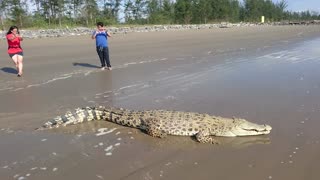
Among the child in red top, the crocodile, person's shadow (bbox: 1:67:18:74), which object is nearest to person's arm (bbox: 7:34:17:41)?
the child in red top

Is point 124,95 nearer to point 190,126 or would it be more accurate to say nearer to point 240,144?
point 190,126

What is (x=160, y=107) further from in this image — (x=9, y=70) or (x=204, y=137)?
(x=9, y=70)

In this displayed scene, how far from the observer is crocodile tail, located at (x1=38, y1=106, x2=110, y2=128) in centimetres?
723

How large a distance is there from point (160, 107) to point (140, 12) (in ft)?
165

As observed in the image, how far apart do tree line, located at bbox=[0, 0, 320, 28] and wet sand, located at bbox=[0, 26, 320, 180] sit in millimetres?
23535

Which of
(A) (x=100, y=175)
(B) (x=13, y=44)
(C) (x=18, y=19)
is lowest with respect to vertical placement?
(A) (x=100, y=175)

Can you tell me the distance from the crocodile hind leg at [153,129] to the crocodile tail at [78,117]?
3.25 ft

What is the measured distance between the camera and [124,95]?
9.91m

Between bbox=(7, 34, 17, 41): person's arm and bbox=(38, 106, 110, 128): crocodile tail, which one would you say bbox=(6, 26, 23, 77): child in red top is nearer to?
bbox=(7, 34, 17, 41): person's arm

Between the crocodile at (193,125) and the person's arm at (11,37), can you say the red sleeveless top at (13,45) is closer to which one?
the person's arm at (11,37)

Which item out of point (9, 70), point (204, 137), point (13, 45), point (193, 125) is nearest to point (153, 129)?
point (193, 125)

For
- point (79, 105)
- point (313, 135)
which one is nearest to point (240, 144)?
point (313, 135)

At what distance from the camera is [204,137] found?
6320 millimetres

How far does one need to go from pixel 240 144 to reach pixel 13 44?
9602mm
